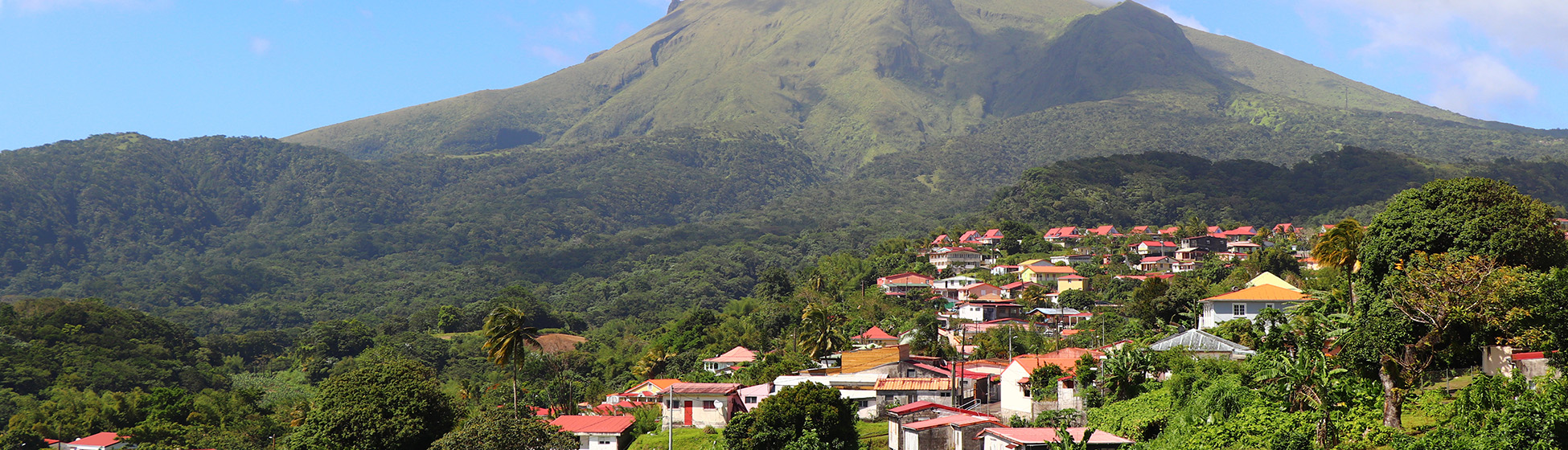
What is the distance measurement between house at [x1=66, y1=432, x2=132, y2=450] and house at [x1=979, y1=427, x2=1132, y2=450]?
53802 millimetres

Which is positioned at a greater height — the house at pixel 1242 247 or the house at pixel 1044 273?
the house at pixel 1242 247

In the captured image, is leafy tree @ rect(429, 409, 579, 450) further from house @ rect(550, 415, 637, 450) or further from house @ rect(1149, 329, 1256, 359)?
house @ rect(1149, 329, 1256, 359)

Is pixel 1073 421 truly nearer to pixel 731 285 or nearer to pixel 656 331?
pixel 656 331

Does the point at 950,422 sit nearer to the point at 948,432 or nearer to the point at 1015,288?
the point at 948,432

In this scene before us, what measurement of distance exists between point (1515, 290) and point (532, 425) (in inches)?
1209

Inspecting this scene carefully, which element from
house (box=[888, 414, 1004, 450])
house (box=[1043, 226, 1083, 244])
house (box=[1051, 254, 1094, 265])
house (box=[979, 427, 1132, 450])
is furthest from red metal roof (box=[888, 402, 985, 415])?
house (box=[1043, 226, 1083, 244])

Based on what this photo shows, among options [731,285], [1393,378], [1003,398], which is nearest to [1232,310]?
[1003,398]

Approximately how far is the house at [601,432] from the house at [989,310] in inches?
1453

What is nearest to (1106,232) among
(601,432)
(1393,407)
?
(601,432)

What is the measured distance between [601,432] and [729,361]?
25932mm

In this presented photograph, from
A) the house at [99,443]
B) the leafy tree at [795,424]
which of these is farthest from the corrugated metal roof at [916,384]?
the house at [99,443]

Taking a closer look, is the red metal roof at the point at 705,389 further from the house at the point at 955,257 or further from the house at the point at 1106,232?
the house at the point at 1106,232

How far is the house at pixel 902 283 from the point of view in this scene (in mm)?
96875

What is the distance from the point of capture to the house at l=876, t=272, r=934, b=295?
318ft
